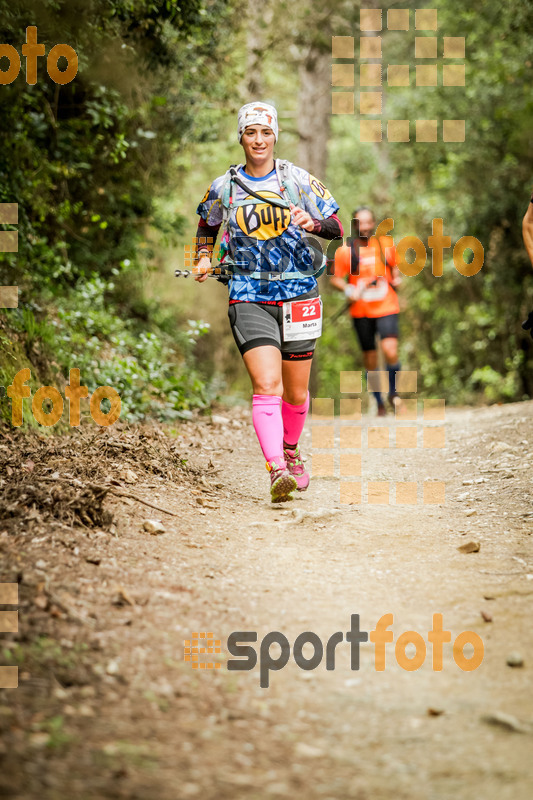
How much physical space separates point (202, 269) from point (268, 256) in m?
0.43

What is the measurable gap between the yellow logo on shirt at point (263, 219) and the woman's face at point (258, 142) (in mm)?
217

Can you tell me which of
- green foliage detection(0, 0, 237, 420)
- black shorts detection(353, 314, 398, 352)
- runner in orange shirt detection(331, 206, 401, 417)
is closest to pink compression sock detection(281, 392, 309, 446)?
green foliage detection(0, 0, 237, 420)

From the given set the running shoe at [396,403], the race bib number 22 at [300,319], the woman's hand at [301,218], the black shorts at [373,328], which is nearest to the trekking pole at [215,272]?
the race bib number 22 at [300,319]

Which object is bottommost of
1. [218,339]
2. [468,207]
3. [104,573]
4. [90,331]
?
[104,573]

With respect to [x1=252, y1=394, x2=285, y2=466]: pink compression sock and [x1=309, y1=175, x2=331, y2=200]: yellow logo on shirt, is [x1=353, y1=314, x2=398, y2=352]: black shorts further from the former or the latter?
[x1=252, y1=394, x2=285, y2=466]: pink compression sock

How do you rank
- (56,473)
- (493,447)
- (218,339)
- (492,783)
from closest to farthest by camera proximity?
(492,783)
(56,473)
(493,447)
(218,339)

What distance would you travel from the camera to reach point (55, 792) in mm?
2002

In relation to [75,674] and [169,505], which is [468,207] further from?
[75,674]

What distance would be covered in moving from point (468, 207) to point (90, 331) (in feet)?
30.1

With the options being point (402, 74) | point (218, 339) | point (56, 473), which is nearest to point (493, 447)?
point (56, 473)

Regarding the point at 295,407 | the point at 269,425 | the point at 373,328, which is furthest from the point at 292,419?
the point at 373,328

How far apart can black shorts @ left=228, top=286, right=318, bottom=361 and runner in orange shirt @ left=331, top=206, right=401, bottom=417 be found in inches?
175

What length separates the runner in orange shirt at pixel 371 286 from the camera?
942 cm

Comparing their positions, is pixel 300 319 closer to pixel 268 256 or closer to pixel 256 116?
pixel 268 256
